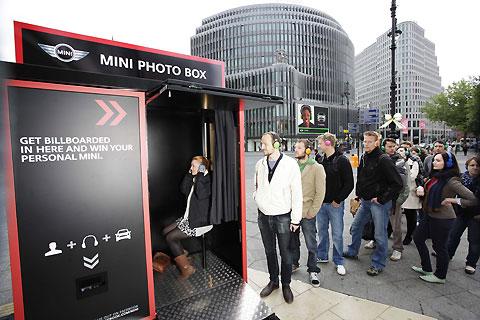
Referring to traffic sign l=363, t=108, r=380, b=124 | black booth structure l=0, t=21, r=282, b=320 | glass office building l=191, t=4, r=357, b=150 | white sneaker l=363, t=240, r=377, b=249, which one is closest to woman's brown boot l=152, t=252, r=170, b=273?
black booth structure l=0, t=21, r=282, b=320

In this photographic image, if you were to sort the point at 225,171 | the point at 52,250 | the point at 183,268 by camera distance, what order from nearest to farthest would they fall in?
the point at 52,250 → the point at 225,171 → the point at 183,268

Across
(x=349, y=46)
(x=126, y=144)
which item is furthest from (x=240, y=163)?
(x=349, y=46)

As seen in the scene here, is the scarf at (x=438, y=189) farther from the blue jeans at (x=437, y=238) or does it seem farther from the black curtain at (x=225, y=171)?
the black curtain at (x=225, y=171)

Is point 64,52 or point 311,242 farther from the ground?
point 64,52

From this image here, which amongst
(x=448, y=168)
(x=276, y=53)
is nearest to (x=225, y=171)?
(x=448, y=168)

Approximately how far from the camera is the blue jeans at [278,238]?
3.03 meters

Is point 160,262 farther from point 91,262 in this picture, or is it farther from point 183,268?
point 91,262

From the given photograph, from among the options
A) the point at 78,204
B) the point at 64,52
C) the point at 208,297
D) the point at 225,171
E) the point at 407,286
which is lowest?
the point at 407,286

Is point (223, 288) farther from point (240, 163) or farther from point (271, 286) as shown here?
point (240, 163)

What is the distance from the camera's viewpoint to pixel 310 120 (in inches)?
2045

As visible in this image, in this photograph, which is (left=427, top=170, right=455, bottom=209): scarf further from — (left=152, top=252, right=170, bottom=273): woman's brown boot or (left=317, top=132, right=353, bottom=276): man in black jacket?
(left=152, top=252, right=170, bottom=273): woman's brown boot

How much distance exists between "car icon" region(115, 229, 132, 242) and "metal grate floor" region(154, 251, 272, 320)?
38.9 inches

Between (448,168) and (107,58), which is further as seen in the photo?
(448,168)

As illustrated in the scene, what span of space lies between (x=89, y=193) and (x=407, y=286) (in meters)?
4.07
